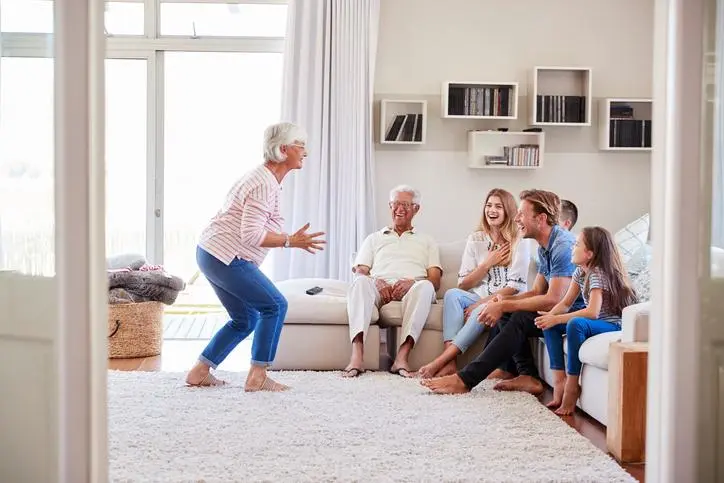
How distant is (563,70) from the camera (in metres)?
7.48

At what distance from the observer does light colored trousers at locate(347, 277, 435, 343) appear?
5.37 m

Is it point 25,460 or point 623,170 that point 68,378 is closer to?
point 25,460

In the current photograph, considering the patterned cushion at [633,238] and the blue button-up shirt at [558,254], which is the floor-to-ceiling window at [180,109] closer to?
the patterned cushion at [633,238]

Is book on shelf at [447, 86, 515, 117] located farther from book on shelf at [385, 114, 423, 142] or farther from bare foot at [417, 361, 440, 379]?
bare foot at [417, 361, 440, 379]

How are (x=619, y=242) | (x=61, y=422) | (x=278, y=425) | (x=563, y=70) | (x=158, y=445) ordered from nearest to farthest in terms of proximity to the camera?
1. (x=61, y=422)
2. (x=158, y=445)
3. (x=278, y=425)
4. (x=619, y=242)
5. (x=563, y=70)

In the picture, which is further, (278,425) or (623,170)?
(623,170)

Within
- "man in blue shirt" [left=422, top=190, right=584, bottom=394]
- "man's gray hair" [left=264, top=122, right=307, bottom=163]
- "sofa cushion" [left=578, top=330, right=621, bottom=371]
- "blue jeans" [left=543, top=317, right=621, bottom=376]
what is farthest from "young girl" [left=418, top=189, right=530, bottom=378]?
"man's gray hair" [left=264, top=122, right=307, bottom=163]

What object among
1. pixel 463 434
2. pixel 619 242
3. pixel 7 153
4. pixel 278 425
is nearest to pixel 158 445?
pixel 278 425

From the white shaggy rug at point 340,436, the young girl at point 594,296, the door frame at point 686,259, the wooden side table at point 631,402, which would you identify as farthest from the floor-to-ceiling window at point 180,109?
the door frame at point 686,259

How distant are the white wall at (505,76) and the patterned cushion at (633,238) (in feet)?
2.20

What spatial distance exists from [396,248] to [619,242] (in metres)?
1.65

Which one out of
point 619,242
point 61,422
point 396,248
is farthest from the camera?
point 619,242

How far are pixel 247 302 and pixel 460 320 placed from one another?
1241 millimetres

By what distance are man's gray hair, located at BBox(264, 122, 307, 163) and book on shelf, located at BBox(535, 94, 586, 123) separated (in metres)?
2.90
